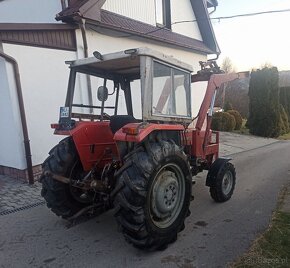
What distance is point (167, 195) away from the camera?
4.13 m

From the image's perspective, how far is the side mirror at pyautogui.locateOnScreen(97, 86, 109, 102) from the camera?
197 inches

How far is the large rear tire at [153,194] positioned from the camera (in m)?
3.65

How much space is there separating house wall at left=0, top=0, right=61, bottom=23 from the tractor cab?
3952 mm

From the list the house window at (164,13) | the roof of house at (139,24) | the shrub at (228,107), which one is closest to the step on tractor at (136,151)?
the roof of house at (139,24)

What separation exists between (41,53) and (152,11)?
5790mm

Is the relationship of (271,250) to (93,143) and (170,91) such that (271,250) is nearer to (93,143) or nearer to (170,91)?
(170,91)

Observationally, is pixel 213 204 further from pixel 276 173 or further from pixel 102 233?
pixel 276 173

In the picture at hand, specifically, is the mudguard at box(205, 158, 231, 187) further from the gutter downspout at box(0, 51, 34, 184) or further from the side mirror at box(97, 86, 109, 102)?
the gutter downspout at box(0, 51, 34, 184)

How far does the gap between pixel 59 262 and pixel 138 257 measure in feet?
2.89

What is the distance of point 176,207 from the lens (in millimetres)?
4312

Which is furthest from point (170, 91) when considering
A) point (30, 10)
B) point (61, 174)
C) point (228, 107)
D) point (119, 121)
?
point (228, 107)

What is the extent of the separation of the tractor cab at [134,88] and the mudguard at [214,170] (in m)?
1.14

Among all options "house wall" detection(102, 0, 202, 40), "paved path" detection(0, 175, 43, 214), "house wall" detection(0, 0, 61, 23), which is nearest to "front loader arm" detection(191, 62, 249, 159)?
"paved path" detection(0, 175, 43, 214)

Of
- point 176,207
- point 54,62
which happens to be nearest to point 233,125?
point 54,62
